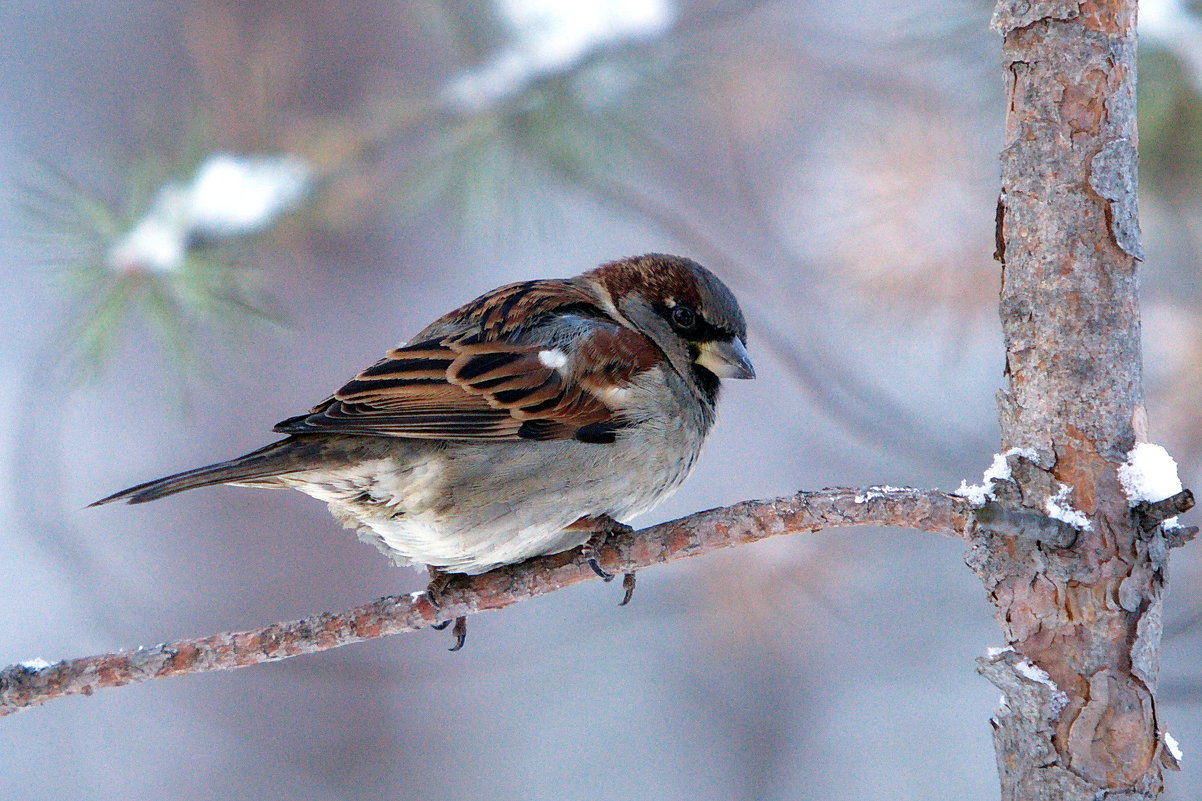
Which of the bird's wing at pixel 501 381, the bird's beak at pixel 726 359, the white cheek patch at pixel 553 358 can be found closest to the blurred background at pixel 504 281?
the bird's beak at pixel 726 359

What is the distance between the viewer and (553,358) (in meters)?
2.09

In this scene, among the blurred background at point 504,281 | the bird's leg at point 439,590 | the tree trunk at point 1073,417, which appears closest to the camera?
the tree trunk at point 1073,417

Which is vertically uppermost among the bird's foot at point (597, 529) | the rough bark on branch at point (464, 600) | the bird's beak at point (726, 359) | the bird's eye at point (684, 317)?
the bird's eye at point (684, 317)

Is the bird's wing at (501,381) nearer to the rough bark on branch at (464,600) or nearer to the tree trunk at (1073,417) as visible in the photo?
the rough bark on branch at (464,600)

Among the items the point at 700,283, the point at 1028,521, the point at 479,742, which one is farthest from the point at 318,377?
the point at 1028,521

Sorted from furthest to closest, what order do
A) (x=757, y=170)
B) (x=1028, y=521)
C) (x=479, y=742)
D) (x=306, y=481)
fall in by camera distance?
(x=479, y=742)
(x=757, y=170)
(x=306, y=481)
(x=1028, y=521)

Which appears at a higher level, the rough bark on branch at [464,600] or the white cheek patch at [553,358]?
the white cheek patch at [553,358]

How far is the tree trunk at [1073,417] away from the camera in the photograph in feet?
3.60

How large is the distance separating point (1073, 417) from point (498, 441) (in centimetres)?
109

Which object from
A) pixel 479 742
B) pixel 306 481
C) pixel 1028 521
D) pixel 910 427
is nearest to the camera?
pixel 1028 521

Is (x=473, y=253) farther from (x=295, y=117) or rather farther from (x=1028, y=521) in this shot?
(x=1028, y=521)

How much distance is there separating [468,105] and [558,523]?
0.88m

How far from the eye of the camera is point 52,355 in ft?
6.43

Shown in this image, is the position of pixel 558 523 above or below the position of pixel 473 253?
below
